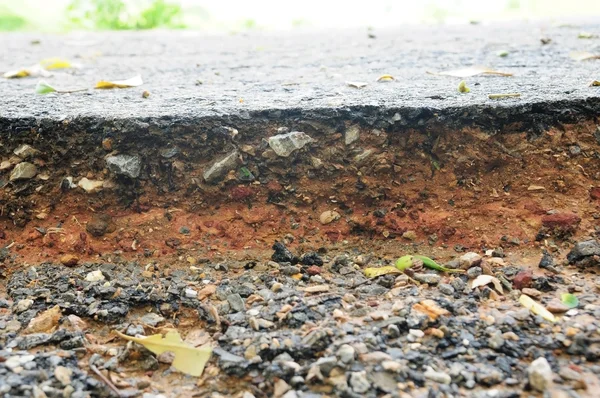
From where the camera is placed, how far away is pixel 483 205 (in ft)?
5.07

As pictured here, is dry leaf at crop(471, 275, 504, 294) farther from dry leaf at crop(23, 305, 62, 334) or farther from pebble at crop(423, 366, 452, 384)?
dry leaf at crop(23, 305, 62, 334)

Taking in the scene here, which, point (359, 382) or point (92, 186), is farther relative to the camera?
point (92, 186)

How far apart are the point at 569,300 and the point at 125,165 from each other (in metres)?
1.17

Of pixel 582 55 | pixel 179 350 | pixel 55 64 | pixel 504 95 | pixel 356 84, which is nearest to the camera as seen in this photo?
pixel 179 350

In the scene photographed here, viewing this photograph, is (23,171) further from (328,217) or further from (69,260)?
(328,217)

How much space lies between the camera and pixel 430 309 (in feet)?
3.99

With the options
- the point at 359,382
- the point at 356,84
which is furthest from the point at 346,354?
the point at 356,84

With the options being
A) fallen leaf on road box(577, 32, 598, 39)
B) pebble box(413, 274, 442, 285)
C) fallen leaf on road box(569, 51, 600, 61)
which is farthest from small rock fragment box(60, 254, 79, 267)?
fallen leaf on road box(577, 32, 598, 39)

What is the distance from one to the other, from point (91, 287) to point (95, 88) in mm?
1002

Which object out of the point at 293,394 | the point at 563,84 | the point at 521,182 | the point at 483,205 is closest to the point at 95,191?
the point at 293,394

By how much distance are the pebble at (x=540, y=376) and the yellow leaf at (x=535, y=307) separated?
16 cm

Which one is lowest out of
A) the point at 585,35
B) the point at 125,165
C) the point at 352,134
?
the point at 125,165

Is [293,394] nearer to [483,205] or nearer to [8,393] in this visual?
[8,393]

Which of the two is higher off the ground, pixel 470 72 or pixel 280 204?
pixel 470 72
